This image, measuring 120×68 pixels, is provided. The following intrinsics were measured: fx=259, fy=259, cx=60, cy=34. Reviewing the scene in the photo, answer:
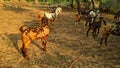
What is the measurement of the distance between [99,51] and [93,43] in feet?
5.79

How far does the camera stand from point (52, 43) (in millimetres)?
17000

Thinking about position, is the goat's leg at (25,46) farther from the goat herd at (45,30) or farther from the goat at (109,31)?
Answer: the goat at (109,31)

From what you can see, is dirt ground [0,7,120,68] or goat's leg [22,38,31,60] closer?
dirt ground [0,7,120,68]

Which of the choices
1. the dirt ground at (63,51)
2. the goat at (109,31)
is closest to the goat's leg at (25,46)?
the dirt ground at (63,51)

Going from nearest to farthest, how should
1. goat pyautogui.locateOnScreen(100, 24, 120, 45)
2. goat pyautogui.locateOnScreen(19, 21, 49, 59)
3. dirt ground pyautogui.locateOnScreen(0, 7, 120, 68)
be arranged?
dirt ground pyautogui.locateOnScreen(0, 7, 120, 68), goat pyautogui.locateOnScreen(19, 21, 49, 59), goat pyautogui.locateOnScreen(100, 24, 120, 45)

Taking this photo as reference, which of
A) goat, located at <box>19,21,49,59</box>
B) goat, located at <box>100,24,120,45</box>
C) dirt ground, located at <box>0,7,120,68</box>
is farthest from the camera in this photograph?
goat, located at <box>100,24,120,45</box>

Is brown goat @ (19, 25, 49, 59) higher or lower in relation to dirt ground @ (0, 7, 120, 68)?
higher

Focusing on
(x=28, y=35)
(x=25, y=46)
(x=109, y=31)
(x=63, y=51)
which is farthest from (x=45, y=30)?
(x=109, y=31)

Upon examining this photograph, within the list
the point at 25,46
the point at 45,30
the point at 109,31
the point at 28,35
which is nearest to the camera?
the point at 28,35

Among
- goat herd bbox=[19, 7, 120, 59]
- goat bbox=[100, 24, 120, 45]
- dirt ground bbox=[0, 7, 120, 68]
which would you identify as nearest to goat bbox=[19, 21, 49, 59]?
goat herd bbox=[19, 7, 120, 59]

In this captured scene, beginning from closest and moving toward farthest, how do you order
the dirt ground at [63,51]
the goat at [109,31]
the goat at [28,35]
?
1. the dirt ground at [63,51]
2. the goat at [28,35]
3. the goat at [109,31]

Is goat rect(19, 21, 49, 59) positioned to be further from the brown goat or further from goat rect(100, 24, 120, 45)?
goat rect(100, 24, 120, 45)

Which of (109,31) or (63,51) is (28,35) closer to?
(63,51)

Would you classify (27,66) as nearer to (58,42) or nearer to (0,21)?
(58,42)
